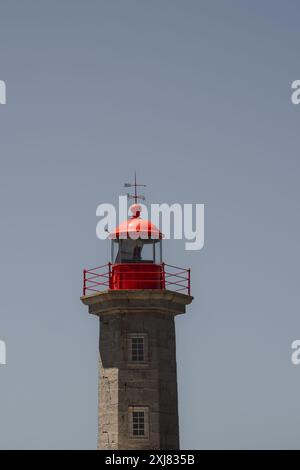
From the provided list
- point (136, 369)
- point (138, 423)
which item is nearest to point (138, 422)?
point (138, 423)

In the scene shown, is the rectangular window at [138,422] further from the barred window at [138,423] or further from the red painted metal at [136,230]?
the red painted metal at [136,230]

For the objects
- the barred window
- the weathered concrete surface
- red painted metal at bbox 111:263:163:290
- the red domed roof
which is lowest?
the barred window

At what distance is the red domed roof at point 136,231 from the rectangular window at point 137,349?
4.31 meters

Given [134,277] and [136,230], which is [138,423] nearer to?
[134,277]

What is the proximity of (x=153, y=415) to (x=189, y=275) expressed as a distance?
6089 millimetres

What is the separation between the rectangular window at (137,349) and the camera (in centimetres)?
8006

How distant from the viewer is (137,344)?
263 ft

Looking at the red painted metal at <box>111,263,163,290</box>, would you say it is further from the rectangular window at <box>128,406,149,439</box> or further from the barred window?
the barred window

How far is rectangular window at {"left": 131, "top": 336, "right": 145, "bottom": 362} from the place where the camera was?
8006 cm
